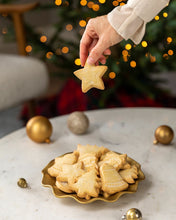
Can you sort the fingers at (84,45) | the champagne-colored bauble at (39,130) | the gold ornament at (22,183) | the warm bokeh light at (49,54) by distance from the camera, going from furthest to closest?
1. the warm bokeh light at (49,54)
2. the champagne-colored bauble at (39,130)
3. the fingers at (84,45)
4. the gold ornament at (22,183)

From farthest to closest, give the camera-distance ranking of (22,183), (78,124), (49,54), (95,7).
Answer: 1. (49,54)
2. (95,7)
3. (78,124)
4. (22,183)

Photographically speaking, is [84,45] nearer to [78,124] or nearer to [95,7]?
[78,124]

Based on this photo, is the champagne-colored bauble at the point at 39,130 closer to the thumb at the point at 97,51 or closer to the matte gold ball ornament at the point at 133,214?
the thumb at the point at 97,51

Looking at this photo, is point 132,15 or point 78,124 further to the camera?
point 78,124

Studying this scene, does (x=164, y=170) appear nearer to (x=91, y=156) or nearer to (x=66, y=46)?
(x=91, y=156)

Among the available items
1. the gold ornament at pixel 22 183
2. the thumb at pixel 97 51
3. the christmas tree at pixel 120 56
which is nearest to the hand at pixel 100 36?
the thumb at pixel 97 51

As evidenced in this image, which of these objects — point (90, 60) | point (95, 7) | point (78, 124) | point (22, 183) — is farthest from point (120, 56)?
point (22, 183)
